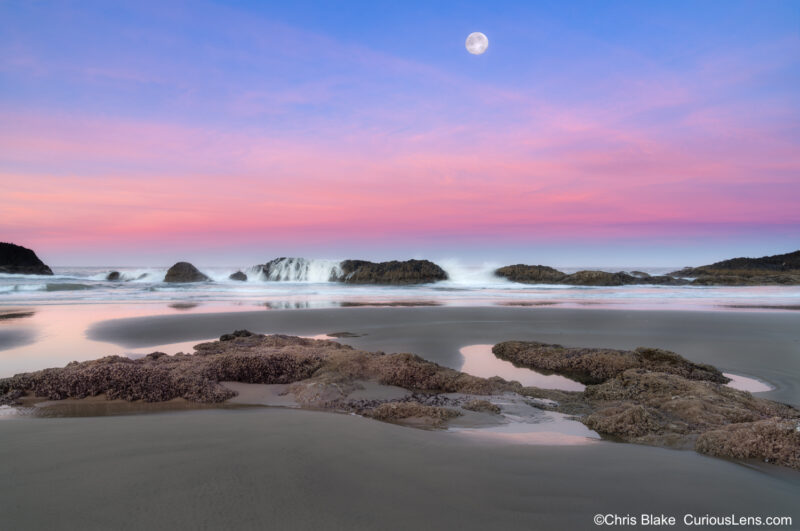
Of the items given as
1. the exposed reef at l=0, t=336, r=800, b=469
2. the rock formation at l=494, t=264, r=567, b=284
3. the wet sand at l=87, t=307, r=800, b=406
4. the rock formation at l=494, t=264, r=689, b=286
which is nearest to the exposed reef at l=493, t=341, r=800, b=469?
the exposed reef at l=0, t=336, r=800, b=469

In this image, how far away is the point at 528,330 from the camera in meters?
10.5

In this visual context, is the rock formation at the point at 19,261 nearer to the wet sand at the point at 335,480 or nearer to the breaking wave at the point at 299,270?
the breaking wave at the point at 299,270

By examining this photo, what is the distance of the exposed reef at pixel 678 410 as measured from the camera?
2.97m

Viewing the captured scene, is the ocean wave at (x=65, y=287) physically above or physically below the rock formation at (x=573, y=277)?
below

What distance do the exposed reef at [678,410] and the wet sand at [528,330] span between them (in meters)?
1.38

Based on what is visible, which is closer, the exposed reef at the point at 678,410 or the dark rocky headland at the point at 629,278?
the exposed reef at the point at 678,410

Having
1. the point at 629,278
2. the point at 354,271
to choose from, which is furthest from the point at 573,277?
the point at 354,271

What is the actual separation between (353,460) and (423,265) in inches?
1270

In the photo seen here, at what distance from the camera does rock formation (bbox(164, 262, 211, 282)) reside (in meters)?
33.1

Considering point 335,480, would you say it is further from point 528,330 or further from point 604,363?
point 528,330

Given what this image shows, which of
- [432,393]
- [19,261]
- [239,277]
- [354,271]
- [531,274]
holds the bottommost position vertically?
[432,393]

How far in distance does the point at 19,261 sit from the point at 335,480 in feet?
177

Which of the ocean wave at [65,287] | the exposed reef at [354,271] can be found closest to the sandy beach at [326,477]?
the ocean wave at [65,287]

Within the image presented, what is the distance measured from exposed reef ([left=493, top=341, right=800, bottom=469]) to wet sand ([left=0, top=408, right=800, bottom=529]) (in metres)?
0.27
